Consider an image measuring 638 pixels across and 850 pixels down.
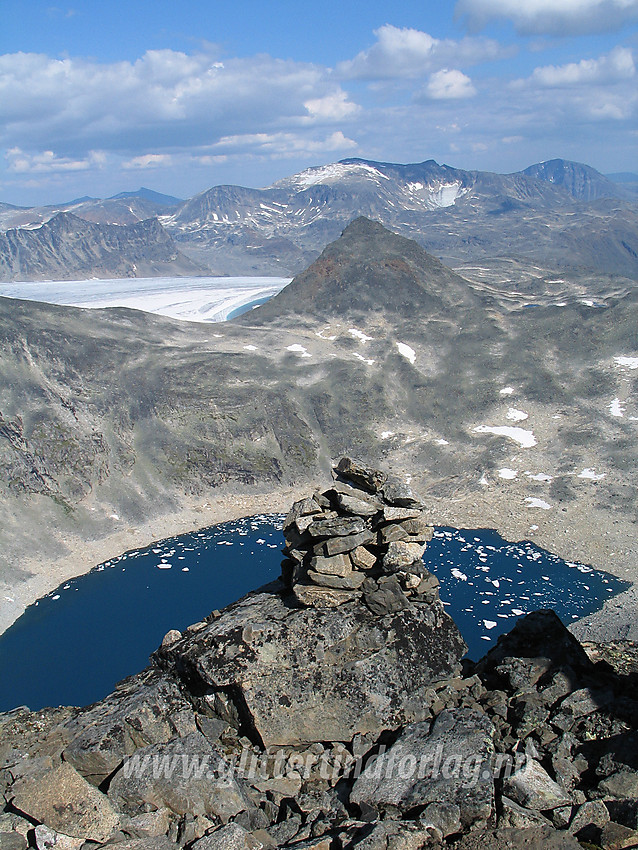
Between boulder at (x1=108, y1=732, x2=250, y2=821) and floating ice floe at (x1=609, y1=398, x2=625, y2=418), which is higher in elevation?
boulder at (x1=108, y1=732, x2=250, y2=821)

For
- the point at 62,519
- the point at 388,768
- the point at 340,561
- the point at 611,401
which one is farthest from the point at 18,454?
the point at 611,401

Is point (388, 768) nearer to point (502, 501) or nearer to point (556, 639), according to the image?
point (556, 639)

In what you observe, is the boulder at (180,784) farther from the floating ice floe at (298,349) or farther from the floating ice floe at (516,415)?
the floating ice floe at (298,349)

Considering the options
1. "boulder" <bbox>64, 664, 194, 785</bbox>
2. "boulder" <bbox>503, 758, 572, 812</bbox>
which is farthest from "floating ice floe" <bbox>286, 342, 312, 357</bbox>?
"boulder" <bbox>503, 758, 572, 812</bbox>

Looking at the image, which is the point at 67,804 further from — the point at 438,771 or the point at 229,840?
the point at 438,771

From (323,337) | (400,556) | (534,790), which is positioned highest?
(323,337)

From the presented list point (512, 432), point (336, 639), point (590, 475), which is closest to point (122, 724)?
point (336, 639)

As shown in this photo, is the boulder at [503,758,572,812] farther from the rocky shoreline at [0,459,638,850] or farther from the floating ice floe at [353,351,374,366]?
the floating ice floe at [353,351,374,366]
